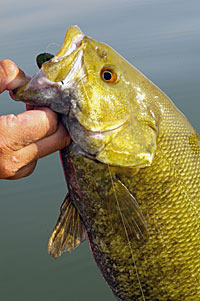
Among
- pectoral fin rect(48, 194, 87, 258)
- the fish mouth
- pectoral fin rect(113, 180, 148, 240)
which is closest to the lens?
the fish mouth

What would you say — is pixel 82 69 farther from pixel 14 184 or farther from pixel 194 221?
pixel 14 184

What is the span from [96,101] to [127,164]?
0.44 metres

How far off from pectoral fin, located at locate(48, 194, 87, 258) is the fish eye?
94cm

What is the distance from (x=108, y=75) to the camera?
237cm

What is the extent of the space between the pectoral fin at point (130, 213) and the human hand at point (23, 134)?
47 centimetres

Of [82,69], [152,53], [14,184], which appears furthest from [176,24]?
Answer: [82,69]

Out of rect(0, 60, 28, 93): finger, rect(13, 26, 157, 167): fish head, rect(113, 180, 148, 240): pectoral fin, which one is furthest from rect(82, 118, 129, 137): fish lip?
rect(0, 60, 28, 93): finger

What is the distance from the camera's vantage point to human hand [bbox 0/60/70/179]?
2277mm

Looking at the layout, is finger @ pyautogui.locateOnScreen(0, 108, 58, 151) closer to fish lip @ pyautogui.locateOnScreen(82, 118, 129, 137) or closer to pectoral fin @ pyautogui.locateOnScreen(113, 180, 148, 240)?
fish lip @ pyautogui.locateOnScreen(82, 118, 129, 137)

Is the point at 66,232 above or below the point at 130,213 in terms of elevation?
below

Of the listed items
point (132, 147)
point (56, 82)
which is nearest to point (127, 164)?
point (132, 147)

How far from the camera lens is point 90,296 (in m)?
4.82

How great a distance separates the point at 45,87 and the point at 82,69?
25 cm

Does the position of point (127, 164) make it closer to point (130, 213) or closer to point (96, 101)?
point (130, 213)
